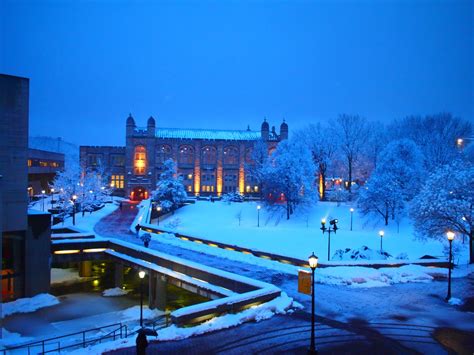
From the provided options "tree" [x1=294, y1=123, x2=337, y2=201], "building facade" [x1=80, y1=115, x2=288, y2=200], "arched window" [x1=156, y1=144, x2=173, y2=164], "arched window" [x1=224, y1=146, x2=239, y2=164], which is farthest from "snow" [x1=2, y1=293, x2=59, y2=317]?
"arched window" [x1=224, y1=146, x2=239, y2=164]

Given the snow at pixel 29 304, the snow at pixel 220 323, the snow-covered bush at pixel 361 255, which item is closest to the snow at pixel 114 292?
the snow at pixel 29 304

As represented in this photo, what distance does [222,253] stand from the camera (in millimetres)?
30016

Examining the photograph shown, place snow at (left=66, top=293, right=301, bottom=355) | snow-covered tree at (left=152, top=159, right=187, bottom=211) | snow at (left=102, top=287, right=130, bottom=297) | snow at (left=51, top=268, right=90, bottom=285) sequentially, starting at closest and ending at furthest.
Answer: snow at (left=66, top=293, right=301, bottom=355) → snow at (left=102, top=287, right=130, bottom=297) → snow at (left=51, top=268, right=90, bottom=285) → snow-covered tree at (left=152, top=159, right=187, bottom=211)

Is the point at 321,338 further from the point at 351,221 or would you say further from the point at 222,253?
the point at 351,221

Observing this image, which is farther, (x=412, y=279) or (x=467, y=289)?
(x=412, y=279)

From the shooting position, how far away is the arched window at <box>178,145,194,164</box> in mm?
83062

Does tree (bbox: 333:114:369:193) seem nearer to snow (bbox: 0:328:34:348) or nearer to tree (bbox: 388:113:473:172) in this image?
tree (bbox: 388:113:473:172)

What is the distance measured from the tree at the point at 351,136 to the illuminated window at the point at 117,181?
42.0 m

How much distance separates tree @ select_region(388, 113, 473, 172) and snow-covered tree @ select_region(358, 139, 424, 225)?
347 cm

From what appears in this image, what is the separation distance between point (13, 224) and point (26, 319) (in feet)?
18.2

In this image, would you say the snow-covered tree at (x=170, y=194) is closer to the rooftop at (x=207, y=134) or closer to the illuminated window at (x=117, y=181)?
the rooftop at (x=207, y=134)

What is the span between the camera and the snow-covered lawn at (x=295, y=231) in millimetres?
37562

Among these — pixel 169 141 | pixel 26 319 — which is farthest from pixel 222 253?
pixel 169 141

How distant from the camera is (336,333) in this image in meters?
14.5
